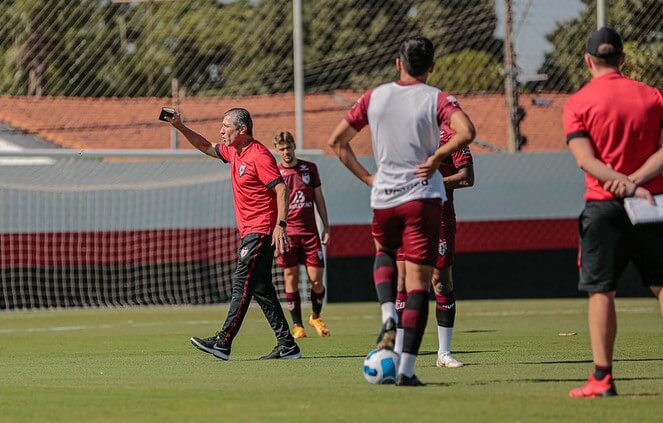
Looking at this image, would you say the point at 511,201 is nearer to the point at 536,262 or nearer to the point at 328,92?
the point at 536,262

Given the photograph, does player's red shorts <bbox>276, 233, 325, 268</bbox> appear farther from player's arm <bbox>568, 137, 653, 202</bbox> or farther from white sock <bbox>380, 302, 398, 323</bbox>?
player's arm <bbox>568, 137, 653, 202</bbox>

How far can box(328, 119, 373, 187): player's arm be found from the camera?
358 inches

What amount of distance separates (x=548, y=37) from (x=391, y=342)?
20.8 metres

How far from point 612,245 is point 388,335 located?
1.76 meters

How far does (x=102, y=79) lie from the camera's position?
93.4ft

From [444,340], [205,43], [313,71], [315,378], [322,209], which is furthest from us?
[313,71]

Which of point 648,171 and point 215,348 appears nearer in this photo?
point 648,171

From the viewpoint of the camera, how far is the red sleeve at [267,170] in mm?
12070

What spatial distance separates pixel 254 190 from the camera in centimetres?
Result: 1230

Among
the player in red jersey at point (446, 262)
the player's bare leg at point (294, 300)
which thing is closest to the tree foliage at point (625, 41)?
the player's bare leg at point (294, 300)

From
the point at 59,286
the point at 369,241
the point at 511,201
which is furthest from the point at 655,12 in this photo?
the point at 59,286

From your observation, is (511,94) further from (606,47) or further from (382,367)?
(606,47)

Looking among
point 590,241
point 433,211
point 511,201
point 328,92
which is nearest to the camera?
point 590,241

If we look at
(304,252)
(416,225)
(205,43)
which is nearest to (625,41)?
(205,43)
